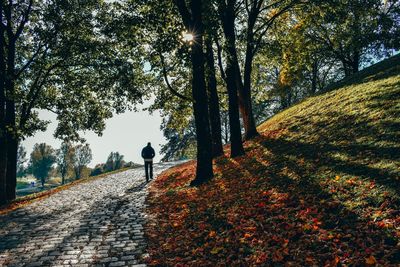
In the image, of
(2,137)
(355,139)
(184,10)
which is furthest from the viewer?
(2,137)

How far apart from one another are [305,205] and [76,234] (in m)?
5.95

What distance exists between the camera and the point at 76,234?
29.0 feet

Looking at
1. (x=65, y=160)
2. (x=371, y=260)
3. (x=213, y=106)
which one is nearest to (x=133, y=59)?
(x=213, y=106)

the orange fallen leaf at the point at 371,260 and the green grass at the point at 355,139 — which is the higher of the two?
the green grass at the point at 355,139

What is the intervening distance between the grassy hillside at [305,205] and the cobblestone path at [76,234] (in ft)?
1.96

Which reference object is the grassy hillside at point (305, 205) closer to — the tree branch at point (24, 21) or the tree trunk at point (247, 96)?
the tree trunk at point (247, 96)

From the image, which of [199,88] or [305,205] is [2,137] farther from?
[305,205]

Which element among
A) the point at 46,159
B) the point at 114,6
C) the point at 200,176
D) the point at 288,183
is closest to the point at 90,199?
the point at 200,176

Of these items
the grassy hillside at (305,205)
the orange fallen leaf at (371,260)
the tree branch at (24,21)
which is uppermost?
the tree branch at (24,21)

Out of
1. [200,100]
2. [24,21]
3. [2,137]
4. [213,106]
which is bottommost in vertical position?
[2,137]

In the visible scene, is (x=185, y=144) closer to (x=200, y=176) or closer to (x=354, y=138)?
(x=200, y=176)

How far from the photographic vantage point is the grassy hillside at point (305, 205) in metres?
5.86

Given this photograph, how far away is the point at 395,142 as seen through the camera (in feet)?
29.2

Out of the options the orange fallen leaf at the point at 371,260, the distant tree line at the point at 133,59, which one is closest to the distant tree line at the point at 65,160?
the distant tree line at the point at 133,59
